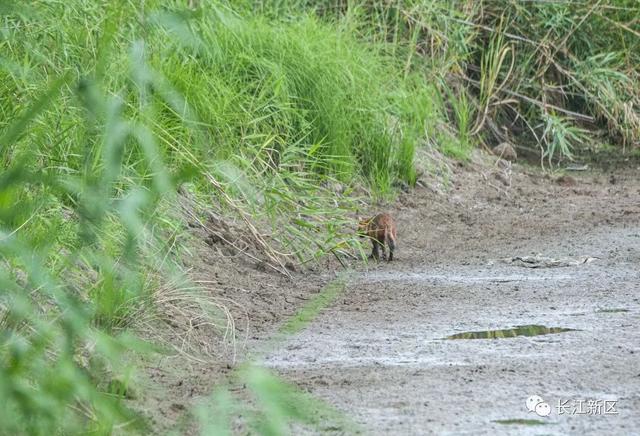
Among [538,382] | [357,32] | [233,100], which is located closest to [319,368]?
[538,382]

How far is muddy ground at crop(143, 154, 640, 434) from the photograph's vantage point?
13.6ft

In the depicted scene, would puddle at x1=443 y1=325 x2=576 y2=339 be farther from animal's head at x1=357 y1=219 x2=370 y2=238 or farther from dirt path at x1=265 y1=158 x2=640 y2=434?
animal's head at x1=357 y1=219 x2=370 y2=238

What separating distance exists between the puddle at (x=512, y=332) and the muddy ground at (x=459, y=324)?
0.22 ft

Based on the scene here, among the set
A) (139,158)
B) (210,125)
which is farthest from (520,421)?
(139,158)

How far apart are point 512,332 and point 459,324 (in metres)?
0.29

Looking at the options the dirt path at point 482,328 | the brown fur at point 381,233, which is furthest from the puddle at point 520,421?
the brown fur at point 381,233

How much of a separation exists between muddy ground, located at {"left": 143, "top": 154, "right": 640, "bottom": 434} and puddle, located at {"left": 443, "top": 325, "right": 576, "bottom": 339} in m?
0.07

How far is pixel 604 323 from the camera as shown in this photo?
5449 millimetres

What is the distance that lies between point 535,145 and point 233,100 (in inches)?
182

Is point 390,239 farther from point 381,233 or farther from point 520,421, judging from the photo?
point 520,421

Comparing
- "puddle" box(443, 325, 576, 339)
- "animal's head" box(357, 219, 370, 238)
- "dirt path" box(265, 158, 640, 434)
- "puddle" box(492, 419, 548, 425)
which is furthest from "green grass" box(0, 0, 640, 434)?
"puddle" box(492, 419, 548, 425)

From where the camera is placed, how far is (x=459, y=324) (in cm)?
559

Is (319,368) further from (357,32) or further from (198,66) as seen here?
(357,32)

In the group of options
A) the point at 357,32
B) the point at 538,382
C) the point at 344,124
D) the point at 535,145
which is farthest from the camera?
the point at 535,145
